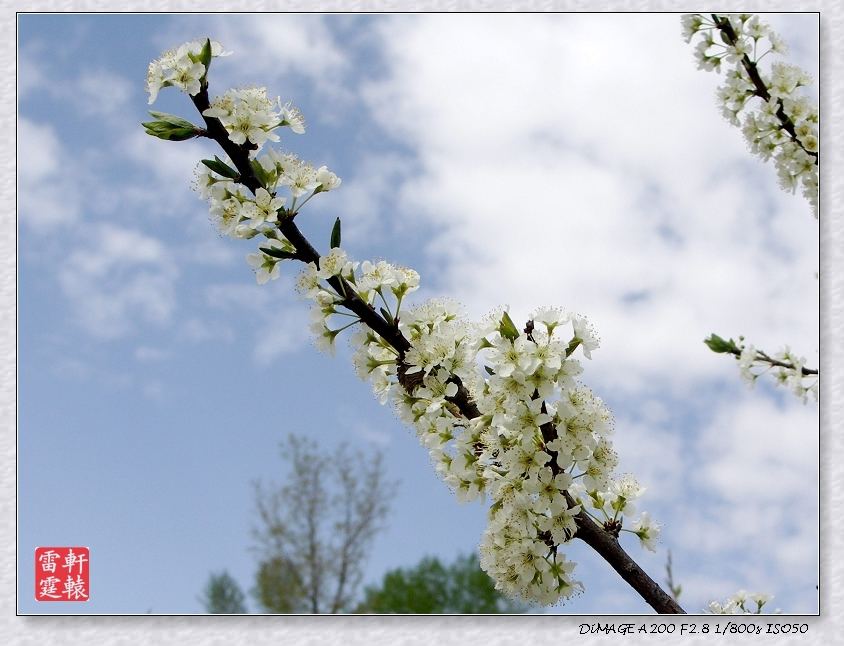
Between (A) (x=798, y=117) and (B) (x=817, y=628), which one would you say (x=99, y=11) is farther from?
(B) (x=817, y=628)

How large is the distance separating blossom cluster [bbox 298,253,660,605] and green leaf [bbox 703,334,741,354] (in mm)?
1749

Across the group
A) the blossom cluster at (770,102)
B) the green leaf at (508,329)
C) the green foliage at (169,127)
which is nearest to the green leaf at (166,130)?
the green foliage at (169,127)

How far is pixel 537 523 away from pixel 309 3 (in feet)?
7.16

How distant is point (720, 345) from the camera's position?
344cm

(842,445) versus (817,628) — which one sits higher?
(842,445)

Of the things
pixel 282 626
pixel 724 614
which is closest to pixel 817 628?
pixel 724 614

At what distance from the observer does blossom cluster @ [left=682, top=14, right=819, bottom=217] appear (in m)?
2.82

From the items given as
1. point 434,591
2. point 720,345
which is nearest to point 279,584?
point 434,591

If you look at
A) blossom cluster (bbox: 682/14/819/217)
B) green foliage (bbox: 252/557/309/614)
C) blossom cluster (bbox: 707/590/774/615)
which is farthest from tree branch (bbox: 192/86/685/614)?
green foliage (bbox: 252/557/309/614)

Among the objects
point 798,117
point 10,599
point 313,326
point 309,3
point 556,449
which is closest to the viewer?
point 556,449

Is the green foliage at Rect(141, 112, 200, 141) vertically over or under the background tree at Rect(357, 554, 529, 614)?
over

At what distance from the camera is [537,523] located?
1.70 meters

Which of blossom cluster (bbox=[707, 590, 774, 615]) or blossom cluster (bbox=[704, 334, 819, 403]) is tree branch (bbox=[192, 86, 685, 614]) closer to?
blossom cluster (bbox=[707, 590, 774, 615])

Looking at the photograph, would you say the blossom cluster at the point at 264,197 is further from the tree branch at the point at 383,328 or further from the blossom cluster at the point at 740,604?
the blossom cluster at the point at 740,604
